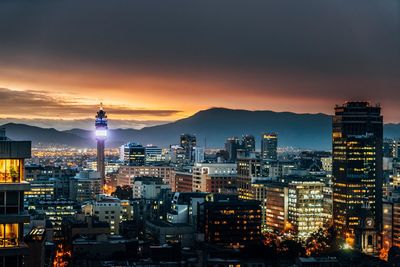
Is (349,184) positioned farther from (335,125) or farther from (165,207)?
(165,207)

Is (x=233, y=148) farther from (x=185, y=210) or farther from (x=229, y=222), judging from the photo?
(x=229, y=222)

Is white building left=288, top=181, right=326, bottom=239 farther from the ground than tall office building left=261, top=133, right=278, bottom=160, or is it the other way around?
tall office building left=261, top=133, right=278, bottom=160

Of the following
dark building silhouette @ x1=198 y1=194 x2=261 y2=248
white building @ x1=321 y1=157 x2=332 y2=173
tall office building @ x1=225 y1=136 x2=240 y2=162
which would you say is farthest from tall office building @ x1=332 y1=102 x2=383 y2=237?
tall office building @ x1=225 y1=136 x2=240 y2=162

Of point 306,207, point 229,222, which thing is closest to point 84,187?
point 306,207

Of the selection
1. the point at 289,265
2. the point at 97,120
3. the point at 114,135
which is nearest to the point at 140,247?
the point at 289,265

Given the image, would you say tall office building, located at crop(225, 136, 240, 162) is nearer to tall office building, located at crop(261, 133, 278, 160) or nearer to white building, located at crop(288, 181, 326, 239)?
tall office building, located at crop(261, 133, 278, 160)
